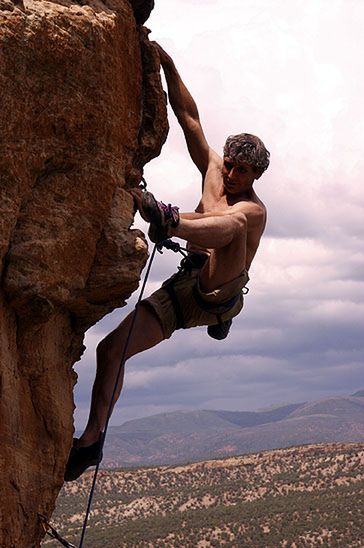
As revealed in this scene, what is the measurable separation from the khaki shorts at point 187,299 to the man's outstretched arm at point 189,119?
1.23 m

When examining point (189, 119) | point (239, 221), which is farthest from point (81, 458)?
point (189, 119)

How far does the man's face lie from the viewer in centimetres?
832

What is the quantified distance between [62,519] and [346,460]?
25620mm

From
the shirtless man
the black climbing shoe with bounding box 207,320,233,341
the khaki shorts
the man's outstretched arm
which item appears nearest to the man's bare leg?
the shirtless man

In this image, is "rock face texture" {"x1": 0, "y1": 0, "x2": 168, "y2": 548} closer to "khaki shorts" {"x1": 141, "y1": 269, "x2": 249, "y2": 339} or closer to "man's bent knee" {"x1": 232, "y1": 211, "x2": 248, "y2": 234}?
"khaki shorts" {"x1": 141, "y1": 269, "x2": 249, "y2": 339}

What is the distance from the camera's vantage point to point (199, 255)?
337 inches

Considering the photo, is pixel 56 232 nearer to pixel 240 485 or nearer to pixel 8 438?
pixel 8 438

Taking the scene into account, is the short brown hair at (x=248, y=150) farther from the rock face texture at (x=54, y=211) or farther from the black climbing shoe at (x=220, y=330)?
the black climbing shoe at (x=220, y=330)

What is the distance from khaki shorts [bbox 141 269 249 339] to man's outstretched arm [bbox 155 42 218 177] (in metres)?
1.23

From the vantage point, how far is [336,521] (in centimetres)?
5044

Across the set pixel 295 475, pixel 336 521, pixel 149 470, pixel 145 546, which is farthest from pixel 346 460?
pixel 145 546

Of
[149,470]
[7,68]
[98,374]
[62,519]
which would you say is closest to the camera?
[7,68]

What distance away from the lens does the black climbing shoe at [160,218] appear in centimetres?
716

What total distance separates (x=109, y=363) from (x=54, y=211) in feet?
5.40
